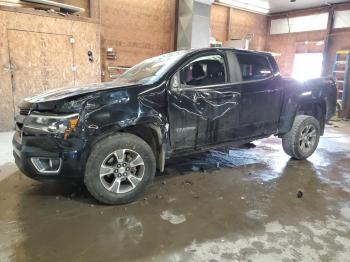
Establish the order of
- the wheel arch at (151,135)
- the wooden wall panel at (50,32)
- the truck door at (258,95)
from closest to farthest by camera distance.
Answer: the wheel arch at (151,135)
the truck door at (258,95)
the wooden wall panel at (50,32)

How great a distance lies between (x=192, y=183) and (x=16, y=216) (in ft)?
6.38

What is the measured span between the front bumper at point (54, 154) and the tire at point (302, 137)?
10.4 feet

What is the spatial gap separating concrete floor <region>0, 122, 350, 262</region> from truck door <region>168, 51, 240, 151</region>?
617 mm

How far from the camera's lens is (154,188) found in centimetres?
A: 340

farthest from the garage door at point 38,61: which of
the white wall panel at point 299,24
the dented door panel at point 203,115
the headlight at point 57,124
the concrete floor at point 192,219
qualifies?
the white wall panel at point 299,24

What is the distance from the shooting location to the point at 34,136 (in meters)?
2.63

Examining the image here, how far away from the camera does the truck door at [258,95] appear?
3.68 m

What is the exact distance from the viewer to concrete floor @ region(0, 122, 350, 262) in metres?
2.18

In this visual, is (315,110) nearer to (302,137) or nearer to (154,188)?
(302,137)

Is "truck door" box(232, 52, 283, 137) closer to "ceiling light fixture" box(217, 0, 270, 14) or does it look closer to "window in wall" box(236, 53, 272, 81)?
"window in wall" box(236, 53, 272, 81)

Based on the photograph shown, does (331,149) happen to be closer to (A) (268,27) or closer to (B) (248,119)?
(B) (248,119)

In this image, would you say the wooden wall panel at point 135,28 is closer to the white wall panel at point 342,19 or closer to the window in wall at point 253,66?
the window in wall at point 253,66

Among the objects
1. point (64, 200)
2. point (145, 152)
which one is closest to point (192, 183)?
point (145, 152)

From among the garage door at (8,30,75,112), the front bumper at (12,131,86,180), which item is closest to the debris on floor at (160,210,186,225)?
the front bumper at (12,131,86,180)
